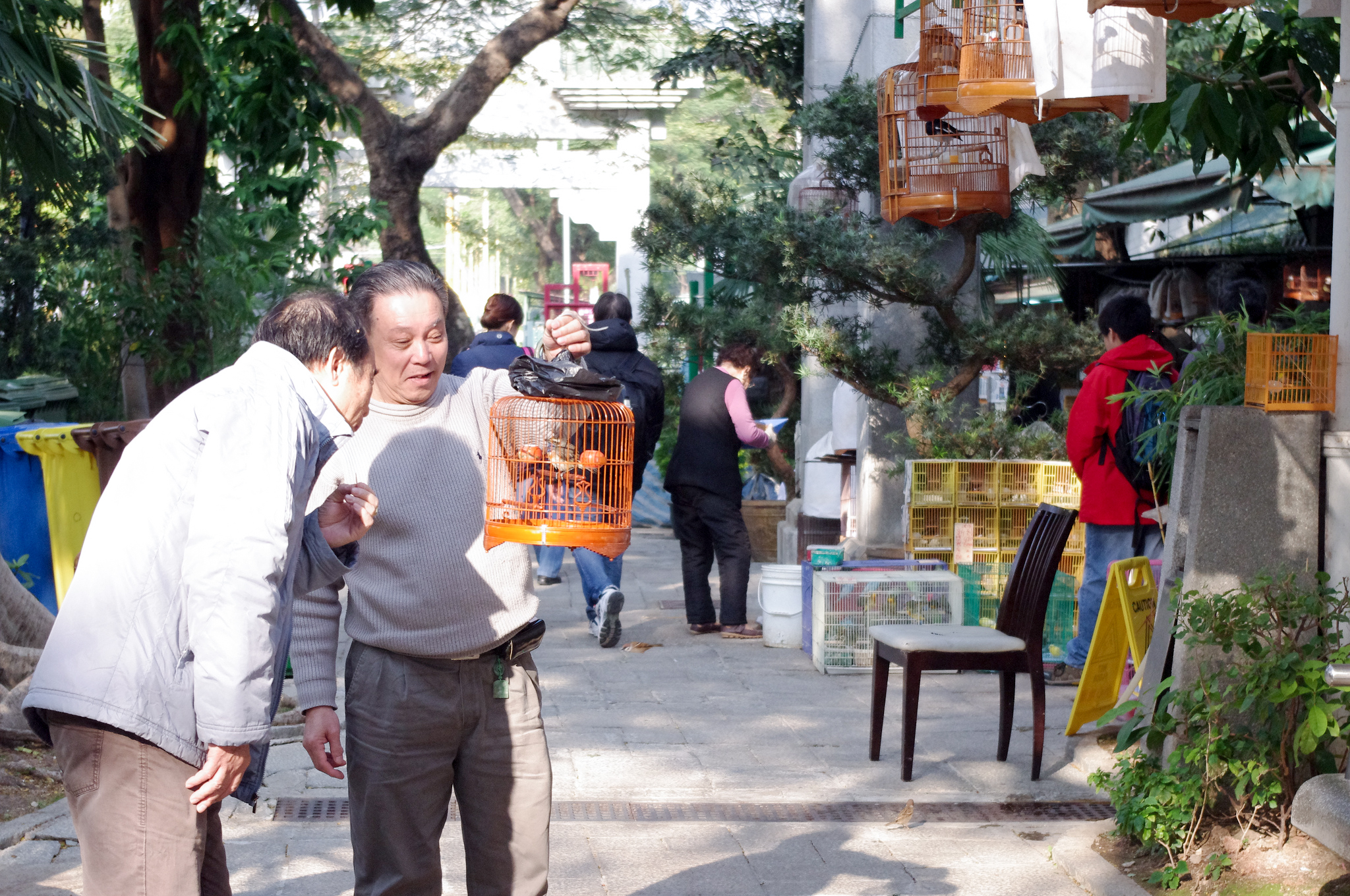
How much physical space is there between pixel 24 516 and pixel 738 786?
4536 mm

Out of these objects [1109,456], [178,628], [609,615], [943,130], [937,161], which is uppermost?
[943,130]

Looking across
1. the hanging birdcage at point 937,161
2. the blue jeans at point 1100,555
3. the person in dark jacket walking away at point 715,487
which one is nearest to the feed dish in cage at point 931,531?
the person in dark jacket walking away at point 715,487

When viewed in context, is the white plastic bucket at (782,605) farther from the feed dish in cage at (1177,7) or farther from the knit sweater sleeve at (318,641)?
the knit sweater sleeve at (318,641)

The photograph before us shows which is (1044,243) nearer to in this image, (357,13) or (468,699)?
(357,13)

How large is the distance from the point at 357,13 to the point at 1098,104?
730 cm

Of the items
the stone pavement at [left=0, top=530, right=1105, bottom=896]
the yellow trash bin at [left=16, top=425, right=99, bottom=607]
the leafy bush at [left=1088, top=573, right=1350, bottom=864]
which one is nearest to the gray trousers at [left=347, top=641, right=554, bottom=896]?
the stone pavement at [left=0, top=530, right=1105, bottom=896]

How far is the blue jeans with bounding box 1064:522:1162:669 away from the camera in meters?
7.20

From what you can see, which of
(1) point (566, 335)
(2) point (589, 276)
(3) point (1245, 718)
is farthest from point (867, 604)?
(2) point (589, 276)

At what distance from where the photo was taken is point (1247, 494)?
478 centimetres

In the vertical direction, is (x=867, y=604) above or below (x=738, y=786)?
above

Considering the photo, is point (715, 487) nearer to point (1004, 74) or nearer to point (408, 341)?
point (1004, 74)

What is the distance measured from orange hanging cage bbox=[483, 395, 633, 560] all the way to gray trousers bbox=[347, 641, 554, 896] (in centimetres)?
36

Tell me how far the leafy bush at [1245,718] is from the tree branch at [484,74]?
9.30 m

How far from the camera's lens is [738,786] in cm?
576
